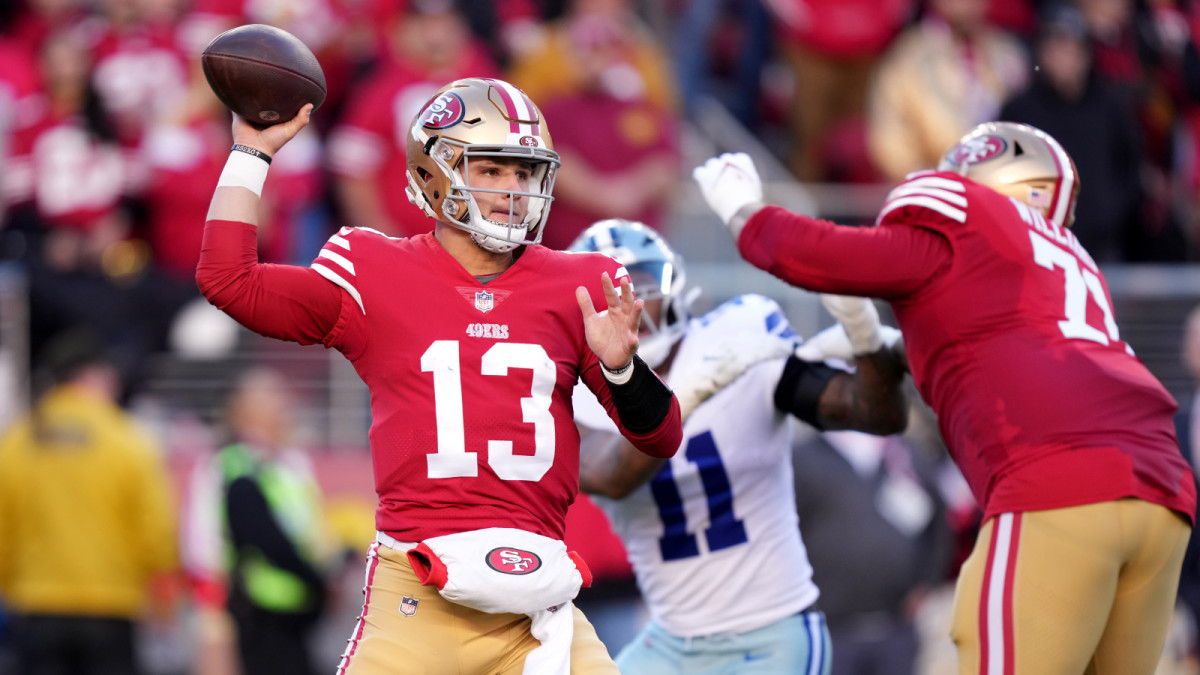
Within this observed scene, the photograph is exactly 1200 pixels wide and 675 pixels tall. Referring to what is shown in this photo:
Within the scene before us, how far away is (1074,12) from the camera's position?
10.0 m

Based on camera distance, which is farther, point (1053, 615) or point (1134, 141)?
point (1134, 141)

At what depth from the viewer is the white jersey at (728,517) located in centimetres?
492

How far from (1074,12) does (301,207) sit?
15.9 feet

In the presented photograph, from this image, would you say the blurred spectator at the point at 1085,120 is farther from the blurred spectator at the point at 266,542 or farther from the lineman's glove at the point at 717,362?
the lineman's glove at the point at 717,362

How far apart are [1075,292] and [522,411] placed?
1.55 meters

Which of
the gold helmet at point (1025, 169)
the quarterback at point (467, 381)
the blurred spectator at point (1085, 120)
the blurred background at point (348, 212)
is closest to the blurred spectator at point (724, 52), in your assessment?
the blurred background at point (348, 212)

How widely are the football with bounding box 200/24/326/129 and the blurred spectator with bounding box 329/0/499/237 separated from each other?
510cm

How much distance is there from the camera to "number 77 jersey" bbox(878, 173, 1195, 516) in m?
4.09

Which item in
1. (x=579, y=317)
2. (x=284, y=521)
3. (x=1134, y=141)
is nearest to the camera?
(x=579, y=317)

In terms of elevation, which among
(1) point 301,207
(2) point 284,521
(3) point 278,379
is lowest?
(2) point 284,521

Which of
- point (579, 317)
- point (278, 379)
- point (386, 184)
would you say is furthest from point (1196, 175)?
point (579, 317)

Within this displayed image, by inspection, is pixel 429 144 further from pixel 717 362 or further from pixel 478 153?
pixel 717 362

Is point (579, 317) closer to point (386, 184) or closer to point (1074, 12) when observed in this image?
point (386, 184)

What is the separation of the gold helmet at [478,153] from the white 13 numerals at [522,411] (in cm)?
30
